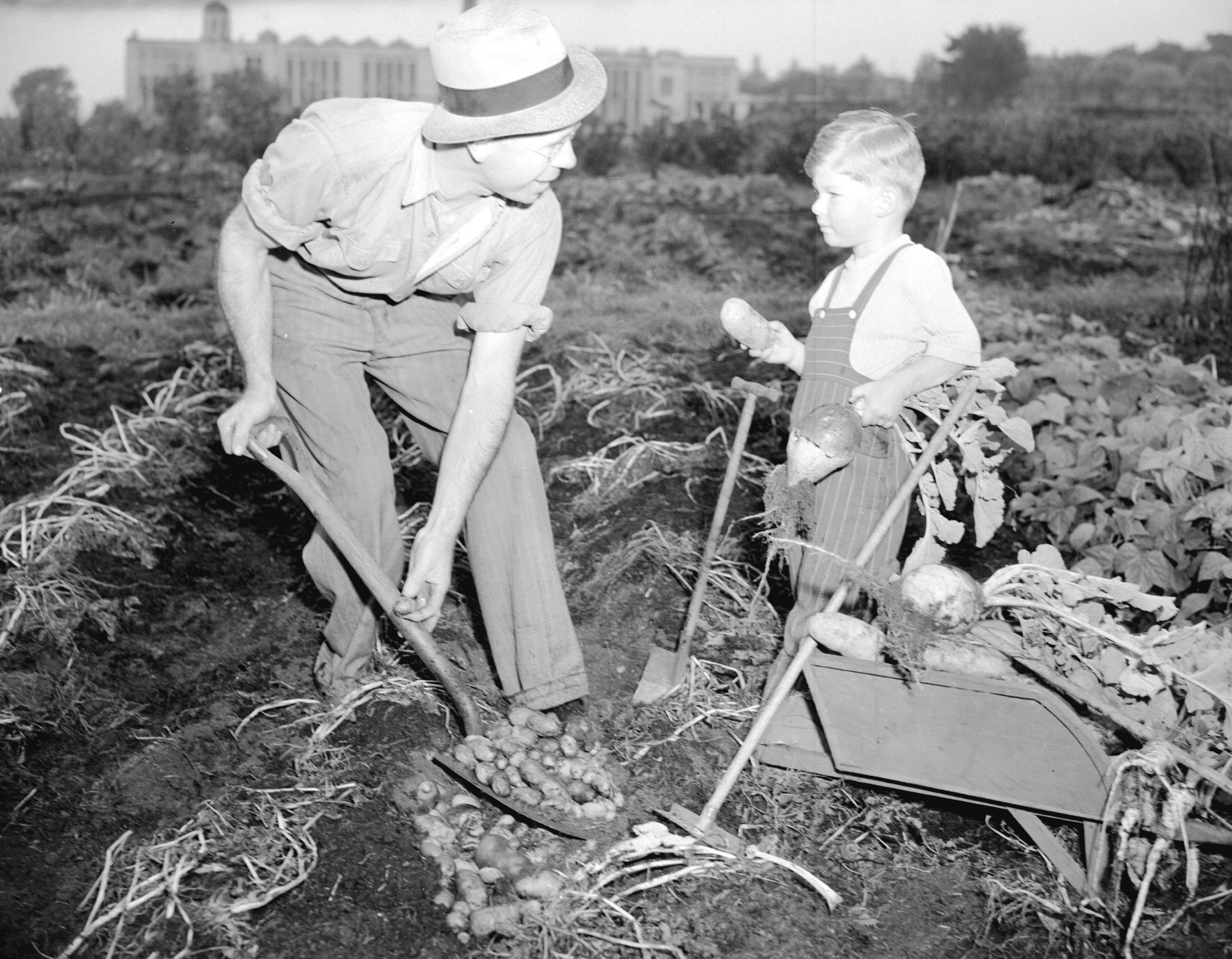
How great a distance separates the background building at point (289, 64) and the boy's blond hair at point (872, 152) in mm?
8202

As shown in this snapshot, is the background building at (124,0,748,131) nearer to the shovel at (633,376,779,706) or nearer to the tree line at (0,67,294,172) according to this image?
the tree line at (0,67,294,172)

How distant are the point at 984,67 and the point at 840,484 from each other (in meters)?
12.3

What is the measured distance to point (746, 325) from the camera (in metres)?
2.56

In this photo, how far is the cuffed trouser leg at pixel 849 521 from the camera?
2643 millimetres

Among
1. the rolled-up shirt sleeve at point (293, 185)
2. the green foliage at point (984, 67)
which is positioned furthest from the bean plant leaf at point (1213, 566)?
the green foliage at point (984, 67)

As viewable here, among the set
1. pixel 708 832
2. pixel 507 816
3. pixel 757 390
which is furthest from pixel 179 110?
pixel 708 832

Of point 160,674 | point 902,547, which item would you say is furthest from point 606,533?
point 160,674

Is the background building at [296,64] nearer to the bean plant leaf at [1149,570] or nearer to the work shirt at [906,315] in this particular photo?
the bean plant leaf at [1149,570]

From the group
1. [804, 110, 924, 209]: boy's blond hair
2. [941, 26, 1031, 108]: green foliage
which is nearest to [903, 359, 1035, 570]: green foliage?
[804, 110, 924, 209]: boy's blond hair

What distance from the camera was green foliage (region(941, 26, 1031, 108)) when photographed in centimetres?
1328

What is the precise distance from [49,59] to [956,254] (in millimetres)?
6767

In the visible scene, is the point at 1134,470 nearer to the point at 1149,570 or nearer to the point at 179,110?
the point at 1149,570

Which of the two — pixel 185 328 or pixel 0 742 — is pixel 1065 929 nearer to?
pixel 0 742

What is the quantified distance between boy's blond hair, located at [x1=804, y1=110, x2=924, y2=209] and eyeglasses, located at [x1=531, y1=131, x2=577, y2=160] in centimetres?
49
